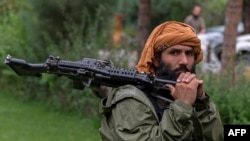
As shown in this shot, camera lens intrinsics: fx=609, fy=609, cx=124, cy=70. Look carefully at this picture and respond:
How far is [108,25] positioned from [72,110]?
7.54ft

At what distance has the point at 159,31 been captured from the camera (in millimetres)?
3523

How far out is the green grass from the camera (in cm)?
830

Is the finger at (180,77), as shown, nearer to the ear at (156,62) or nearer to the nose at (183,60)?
the nose at (183,60)

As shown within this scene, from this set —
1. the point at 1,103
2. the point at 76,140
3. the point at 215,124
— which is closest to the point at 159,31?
the point at 215,124

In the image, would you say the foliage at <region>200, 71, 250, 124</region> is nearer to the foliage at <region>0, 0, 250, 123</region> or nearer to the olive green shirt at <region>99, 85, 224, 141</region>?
the foliage at <region>0, 0, 250, 123</region>

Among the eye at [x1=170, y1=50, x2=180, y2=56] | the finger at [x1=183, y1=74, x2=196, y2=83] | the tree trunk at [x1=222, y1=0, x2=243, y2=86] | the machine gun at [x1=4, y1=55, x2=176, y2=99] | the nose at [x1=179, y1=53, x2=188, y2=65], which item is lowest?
the finger at [x1=183, y1=74, x2=196, y2=83]

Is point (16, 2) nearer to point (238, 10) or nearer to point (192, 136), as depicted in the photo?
point (238, 10)

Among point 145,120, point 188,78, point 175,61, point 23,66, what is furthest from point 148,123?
point 23,66

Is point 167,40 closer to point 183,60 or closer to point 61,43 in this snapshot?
point 183,60

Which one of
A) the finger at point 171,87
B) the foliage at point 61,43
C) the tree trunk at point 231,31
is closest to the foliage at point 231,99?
the foliage at point 61,43

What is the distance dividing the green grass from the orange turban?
4.77 m

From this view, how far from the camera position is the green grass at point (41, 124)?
27.2 ft

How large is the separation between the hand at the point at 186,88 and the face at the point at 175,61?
0.18m

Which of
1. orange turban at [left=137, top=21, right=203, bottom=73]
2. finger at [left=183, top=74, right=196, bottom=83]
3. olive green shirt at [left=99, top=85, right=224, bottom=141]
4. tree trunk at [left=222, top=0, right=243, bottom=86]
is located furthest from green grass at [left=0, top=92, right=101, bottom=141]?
finger at [left=183, top=74, right=196, bottom=83]
